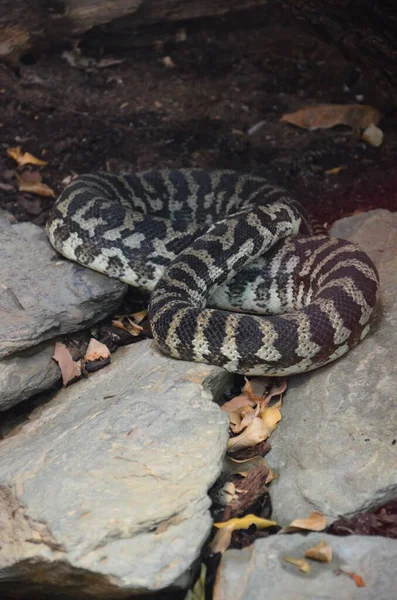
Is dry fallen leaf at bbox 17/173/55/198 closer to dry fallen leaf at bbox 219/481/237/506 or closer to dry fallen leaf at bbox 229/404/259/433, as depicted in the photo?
dry fallen leaf at bbox 229/404/259/433

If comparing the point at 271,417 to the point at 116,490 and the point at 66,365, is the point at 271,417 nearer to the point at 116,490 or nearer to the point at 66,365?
the point at 116,490

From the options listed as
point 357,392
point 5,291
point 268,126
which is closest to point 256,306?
point 357,392

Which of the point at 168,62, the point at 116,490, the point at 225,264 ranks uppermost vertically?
the point at 168,62

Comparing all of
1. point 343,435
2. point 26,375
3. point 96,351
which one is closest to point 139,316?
point 96,351

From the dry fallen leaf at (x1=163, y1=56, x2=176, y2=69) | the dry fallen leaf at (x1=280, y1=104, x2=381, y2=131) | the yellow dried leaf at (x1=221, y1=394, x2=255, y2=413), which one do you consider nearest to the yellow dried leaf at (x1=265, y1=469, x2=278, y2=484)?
the yellow dried leaf at (x1=221, y1=394, x2=255, y2=413)

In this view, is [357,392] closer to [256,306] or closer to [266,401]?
[266,401]

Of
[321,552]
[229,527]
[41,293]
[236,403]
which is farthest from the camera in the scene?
[41,293]

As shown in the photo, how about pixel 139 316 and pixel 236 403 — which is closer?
pixel 236 403

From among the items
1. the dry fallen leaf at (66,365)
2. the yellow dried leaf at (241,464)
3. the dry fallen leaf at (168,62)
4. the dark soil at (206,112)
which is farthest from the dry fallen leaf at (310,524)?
the dry fallen leaf at (168,62)
